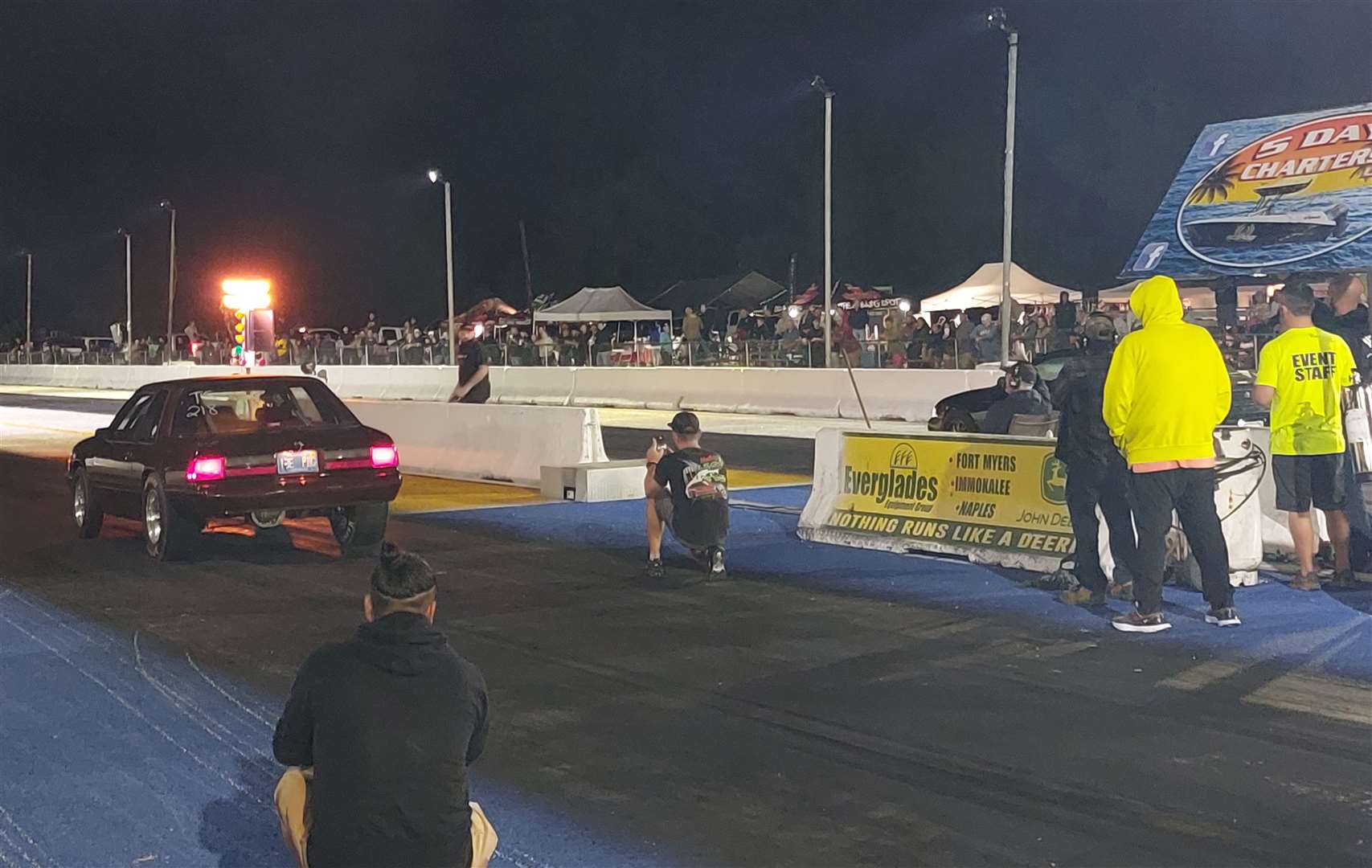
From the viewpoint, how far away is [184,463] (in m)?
10.7

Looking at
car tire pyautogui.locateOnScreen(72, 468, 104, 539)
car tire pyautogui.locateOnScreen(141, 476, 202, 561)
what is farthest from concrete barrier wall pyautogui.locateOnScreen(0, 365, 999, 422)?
car tire pyautogui.locateOnScreen(141, 476, 202, 561)

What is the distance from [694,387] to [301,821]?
27.7 m

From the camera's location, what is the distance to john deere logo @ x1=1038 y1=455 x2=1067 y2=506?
991 centimetres

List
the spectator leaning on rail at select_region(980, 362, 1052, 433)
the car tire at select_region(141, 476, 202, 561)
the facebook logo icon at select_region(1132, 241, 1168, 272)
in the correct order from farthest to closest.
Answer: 1. the facebook logo icon at select_region(1132, 241, 1168, 272)
2. the spectator leaning on rail at select_region(980, 362, 1052, 433)
3. the car tire at select_region(141, 476, 202, 561)

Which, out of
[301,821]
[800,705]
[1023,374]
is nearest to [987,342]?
[1023,374]

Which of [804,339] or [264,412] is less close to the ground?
[804,339]

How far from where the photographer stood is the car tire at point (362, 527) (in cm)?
1136

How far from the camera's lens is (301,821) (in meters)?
3.80

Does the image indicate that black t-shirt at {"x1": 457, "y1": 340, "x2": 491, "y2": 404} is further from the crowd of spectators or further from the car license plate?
the car license plate

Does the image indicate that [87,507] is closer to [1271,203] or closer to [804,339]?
[1271,203]

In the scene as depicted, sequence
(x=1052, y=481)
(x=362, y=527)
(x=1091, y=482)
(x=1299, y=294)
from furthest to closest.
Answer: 1. (x=362, y=527)
2. (x=1052, y=481)
3. (x=1299, y=294)
4. (x=1091, y=482)

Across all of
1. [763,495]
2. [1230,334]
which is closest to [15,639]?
[763,495]

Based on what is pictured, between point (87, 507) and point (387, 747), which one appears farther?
point (87, 507)

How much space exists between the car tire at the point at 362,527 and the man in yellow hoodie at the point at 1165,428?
587cm
